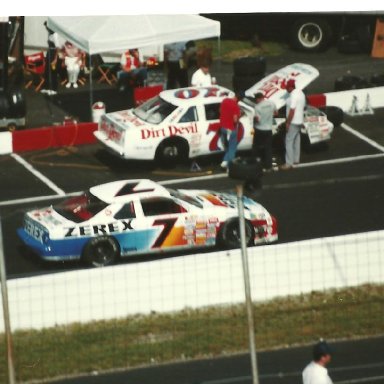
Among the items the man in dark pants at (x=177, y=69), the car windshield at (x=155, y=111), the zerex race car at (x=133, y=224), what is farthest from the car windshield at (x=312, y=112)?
the zerex race car at (x=133, y=224)

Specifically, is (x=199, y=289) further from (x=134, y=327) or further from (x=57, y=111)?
(x=57, y=111)

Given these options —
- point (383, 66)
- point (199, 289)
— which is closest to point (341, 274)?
point (199, 289)

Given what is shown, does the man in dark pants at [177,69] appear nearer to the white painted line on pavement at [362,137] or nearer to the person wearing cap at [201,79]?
the person wearing cap at [201,79]

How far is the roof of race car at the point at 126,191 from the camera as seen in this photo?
18.4m

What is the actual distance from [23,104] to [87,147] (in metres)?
1.35

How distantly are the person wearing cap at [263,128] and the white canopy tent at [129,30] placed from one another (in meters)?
2.96

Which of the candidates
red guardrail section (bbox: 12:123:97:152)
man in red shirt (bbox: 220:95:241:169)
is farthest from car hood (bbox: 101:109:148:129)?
red guardrail section (bbox: 12:123:97:152)

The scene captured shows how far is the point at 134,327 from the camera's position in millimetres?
16250

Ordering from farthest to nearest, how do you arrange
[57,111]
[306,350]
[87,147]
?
[57,111] < [87,147] < [306,350]

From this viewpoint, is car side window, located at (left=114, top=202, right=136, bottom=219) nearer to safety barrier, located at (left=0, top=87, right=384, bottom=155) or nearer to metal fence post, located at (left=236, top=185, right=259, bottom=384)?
metal fence post, located at (left=236, top=185, right=259, bottom=384)

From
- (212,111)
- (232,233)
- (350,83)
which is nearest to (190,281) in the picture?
(232,233)

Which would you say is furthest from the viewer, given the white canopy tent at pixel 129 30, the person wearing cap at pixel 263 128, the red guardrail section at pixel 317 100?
the red guardrail section at pixel 317 100

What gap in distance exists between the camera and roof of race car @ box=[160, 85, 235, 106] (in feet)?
74.5

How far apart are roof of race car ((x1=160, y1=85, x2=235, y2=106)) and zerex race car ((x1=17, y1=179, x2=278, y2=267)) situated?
3904 millimetres
